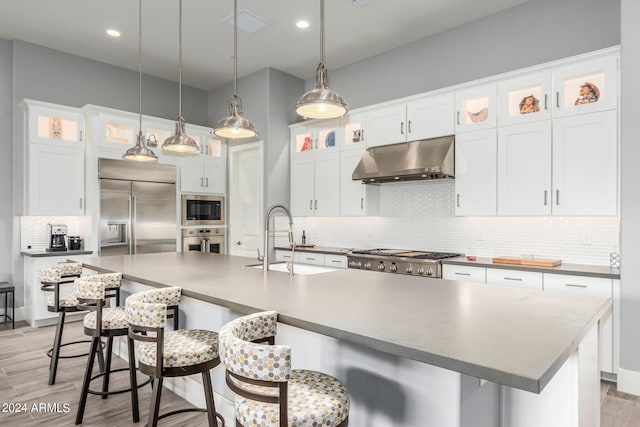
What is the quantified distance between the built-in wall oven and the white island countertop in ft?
10.7

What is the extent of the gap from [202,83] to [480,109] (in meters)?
4.57

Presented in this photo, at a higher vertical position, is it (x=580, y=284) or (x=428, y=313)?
(x=428, y=313)

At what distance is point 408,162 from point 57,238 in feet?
14.6

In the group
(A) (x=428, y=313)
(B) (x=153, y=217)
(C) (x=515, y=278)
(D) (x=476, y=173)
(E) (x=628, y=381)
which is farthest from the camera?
(B) (x=153, y=217)

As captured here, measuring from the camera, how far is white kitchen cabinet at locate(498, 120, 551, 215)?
3664 mm

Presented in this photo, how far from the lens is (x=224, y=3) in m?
4.16

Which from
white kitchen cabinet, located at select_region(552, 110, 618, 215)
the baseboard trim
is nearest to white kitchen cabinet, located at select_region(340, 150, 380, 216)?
Result: white kitchen cabinet, located at select_region(552, 110, 618, 215)

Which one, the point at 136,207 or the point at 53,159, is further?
the point at 136,207

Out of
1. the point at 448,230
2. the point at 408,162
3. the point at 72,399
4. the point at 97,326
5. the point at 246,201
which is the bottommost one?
the point at 72,399

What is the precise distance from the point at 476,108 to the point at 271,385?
3836mm

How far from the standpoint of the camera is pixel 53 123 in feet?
16.7

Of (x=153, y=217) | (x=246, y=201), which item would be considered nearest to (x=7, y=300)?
(x=153, y=217)

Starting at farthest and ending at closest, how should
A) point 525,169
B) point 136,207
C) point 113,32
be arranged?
point 136,207 < point 113,32 < point 525,169

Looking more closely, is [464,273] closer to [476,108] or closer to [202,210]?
[476,108]
